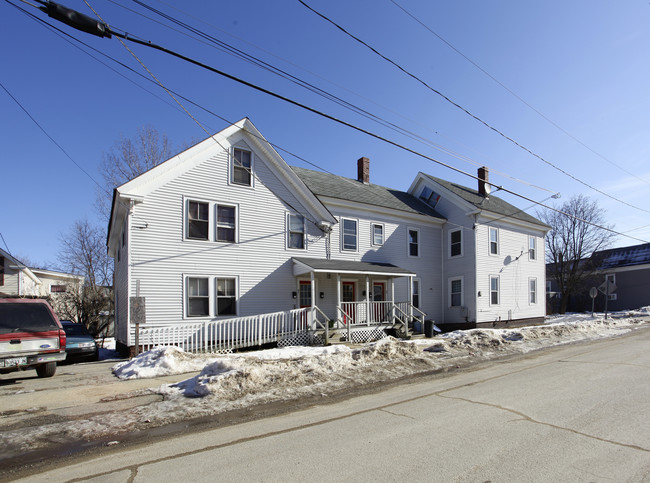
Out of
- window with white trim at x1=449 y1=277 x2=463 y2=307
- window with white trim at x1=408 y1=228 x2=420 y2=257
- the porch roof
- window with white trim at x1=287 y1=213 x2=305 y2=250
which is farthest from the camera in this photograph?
window with white trim at x1=449 y1=277 x2=463 y2=307

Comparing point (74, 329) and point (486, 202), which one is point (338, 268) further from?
point (486, 202)

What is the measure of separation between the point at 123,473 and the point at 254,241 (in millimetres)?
12383

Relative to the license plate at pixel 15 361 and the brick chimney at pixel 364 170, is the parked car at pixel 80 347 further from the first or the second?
the brick chimney at pixel 364 170

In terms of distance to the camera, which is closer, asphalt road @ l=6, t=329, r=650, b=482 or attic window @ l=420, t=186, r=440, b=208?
asphalt road @ l=6, t=329, r=650, b=482

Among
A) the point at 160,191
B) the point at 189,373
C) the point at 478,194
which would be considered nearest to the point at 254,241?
the point at 160,191

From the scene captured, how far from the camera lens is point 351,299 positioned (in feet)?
63.9

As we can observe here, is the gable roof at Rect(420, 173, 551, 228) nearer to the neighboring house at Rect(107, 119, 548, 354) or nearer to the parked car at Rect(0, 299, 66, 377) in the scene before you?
the neighboring house at Rect(107, 119, 548, 354)

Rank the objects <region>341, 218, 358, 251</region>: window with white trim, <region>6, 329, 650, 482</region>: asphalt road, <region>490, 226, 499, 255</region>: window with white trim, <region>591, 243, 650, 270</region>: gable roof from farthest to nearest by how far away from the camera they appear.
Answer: <region>591, 243, 650, 270</region>: gable roof
<region>490, 226, 499, 255</region>: window with white trim
<region>341, 218, 358, 251</region>: window with white trim
<region>6, 329, 650, 482</region>: asphalt road

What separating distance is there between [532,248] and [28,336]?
26.4 m

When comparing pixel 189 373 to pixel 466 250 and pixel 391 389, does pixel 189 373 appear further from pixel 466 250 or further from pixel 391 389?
pixel 466 250

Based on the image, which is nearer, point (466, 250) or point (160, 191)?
point (160, 191)

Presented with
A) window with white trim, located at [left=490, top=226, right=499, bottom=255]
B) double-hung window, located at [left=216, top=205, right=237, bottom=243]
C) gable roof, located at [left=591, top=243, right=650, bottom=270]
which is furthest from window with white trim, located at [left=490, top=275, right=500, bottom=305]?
gable roof, located at [left=591, top=243, right=650, bottom=270]

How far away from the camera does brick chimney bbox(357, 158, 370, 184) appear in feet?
79.0

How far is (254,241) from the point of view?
647 inches
